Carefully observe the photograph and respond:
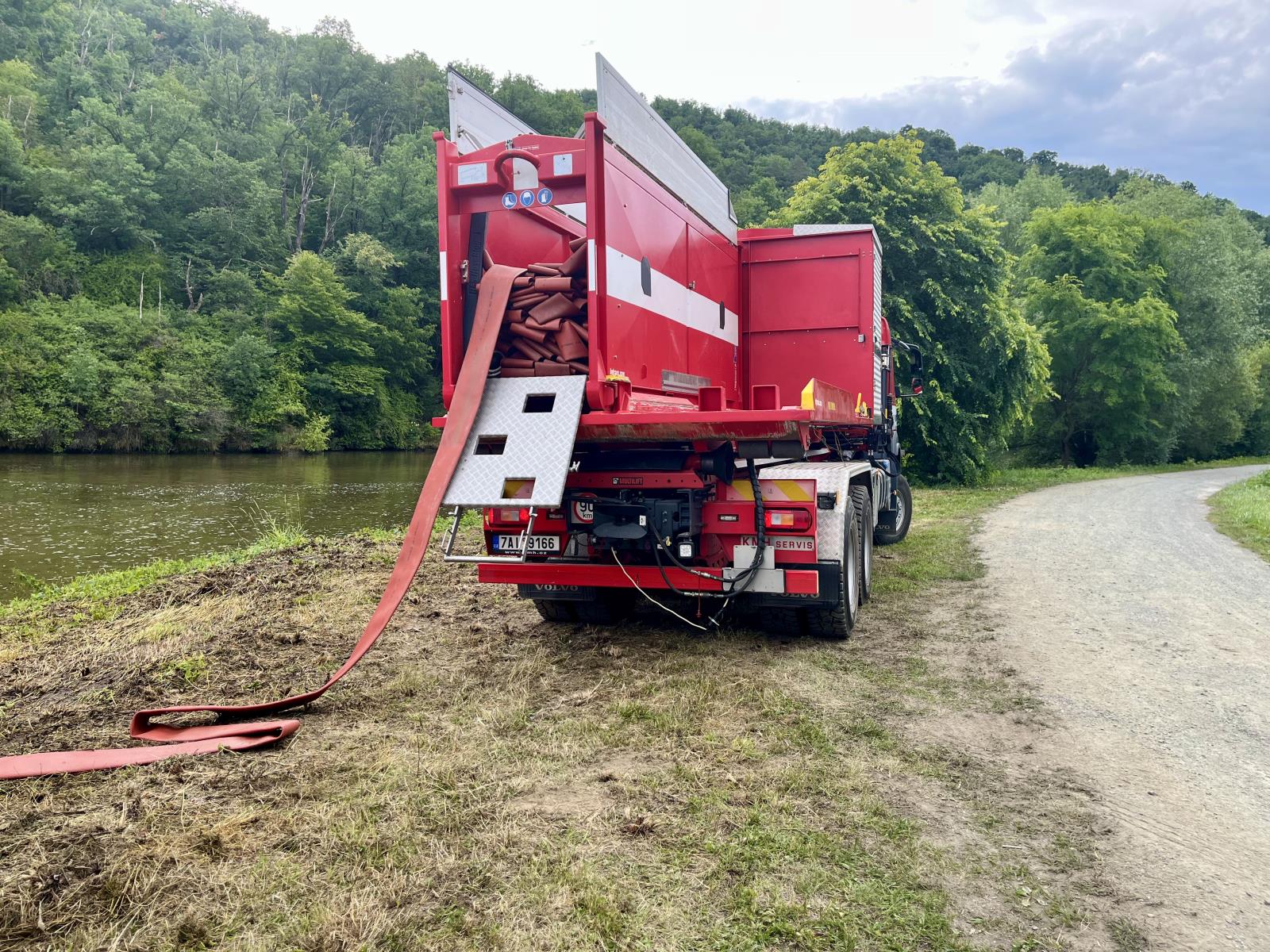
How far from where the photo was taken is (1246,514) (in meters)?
14.2

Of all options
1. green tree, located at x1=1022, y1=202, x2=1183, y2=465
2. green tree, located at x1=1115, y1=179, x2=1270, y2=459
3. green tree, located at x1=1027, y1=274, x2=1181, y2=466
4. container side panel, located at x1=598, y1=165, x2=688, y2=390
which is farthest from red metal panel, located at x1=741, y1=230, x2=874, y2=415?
green tree, located at x1=1115, y1=179, x2=1270, y2=459

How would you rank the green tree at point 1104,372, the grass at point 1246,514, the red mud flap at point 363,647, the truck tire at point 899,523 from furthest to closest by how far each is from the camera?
the green tree at point 1104,372
the grass at point 1246,514
the truck tire at point 899,523
the red mud flap at point 363,647

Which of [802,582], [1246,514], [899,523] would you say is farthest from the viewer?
[1246,514]

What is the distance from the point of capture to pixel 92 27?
244ft

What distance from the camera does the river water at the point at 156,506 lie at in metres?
12.0

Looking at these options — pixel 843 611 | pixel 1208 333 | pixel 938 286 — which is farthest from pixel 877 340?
pixel 1208 333

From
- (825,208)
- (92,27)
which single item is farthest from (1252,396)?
(92,27)

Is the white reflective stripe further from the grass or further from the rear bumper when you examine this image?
the grass

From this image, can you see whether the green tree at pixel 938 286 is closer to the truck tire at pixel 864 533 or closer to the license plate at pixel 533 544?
the truck tire at pixel 864 533

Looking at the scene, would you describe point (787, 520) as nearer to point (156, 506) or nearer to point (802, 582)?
point (802, 582)

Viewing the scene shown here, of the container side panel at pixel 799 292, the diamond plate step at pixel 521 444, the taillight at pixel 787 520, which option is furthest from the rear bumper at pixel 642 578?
the container side panel at pixel 799 292

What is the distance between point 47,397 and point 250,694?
36.5m

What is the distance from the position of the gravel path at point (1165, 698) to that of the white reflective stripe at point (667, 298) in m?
3.24

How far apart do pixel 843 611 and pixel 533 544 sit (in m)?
2.14
